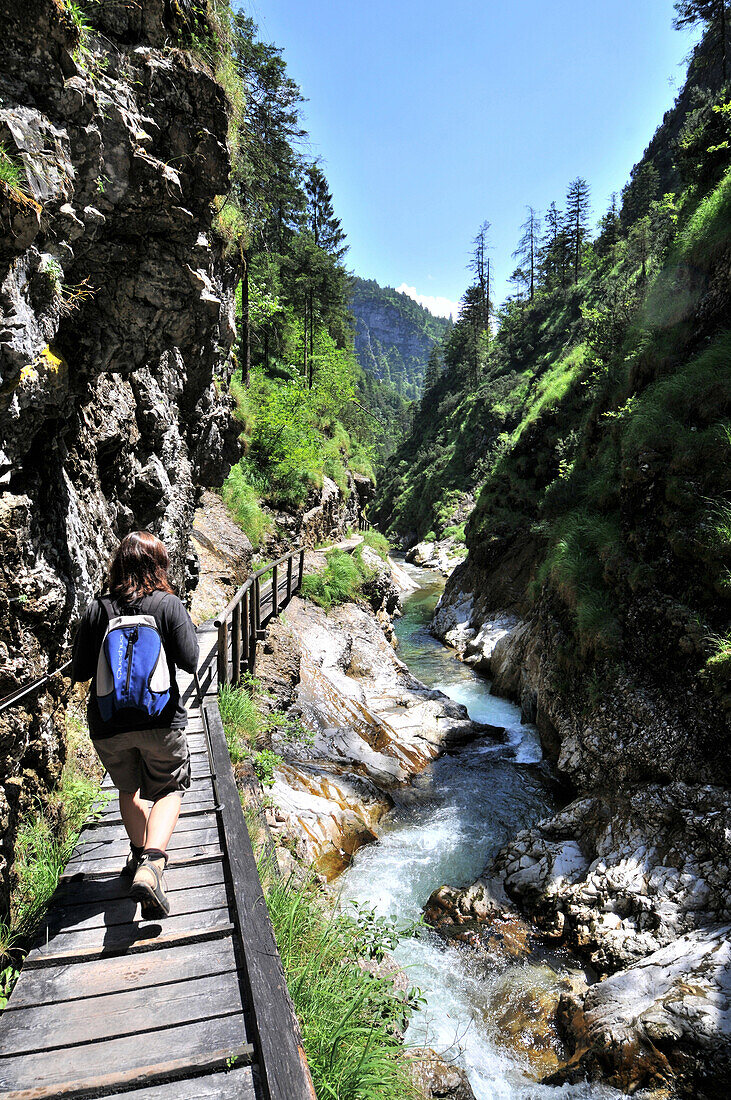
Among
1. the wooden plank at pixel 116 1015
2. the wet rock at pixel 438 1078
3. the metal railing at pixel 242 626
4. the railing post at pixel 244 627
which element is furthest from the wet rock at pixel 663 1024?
the railing post at pixel 244 627

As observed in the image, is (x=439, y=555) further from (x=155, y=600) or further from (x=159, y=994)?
(x=159, y=994)

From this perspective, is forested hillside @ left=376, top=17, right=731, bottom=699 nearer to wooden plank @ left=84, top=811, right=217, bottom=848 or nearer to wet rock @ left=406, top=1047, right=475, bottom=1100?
wet rock @ left=406, top=1047, right=475, bottom=1100

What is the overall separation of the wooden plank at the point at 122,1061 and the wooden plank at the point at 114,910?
758mm

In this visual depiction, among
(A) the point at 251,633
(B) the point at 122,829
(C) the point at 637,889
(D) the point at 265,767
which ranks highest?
(A) the point at 251,633

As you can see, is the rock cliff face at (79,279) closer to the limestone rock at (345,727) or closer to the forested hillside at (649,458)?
the limestone rock at (345,727)

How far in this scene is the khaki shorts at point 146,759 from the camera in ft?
10.0

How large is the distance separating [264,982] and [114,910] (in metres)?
1.23

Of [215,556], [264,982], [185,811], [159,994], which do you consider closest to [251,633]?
[215,556]

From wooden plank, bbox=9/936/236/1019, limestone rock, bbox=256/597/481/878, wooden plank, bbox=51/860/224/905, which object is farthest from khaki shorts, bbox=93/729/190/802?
limestone rock, bbox=256/597/481/878

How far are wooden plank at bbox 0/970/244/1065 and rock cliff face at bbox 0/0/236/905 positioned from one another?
0.91m

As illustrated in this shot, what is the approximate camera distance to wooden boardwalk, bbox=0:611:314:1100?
2170 mm

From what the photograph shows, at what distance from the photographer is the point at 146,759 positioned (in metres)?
3.15

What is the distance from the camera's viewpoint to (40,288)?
137 inches

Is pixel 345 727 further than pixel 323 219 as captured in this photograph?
No
